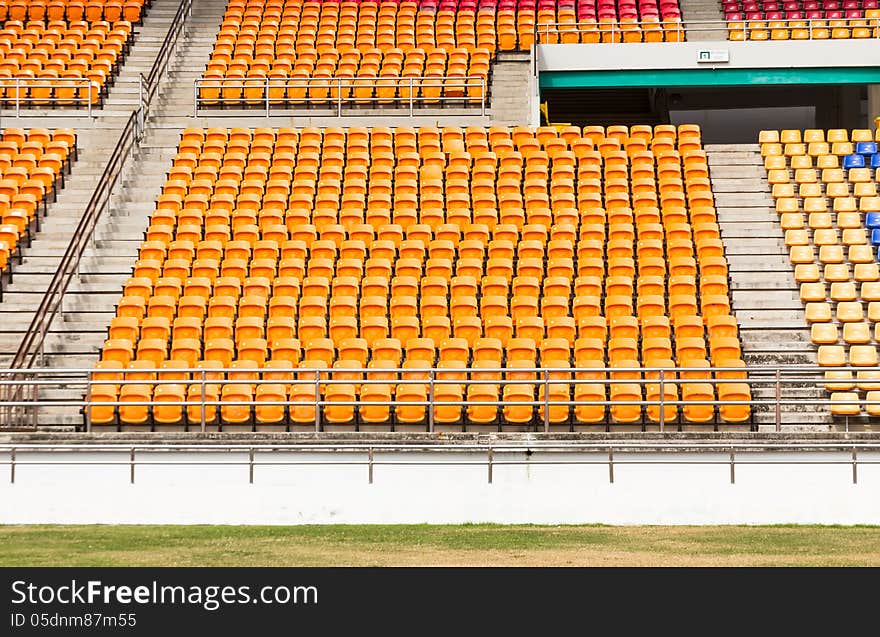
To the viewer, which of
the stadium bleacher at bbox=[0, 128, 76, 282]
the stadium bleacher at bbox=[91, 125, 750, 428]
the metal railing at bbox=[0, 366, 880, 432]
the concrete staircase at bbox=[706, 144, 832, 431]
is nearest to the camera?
the metal railing at bbox=[0, 366, 880, 432]

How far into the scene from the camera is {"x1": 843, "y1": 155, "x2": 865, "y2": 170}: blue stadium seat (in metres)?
21.4

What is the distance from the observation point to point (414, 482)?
13242 mm

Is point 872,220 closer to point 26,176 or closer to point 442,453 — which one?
point 442,453

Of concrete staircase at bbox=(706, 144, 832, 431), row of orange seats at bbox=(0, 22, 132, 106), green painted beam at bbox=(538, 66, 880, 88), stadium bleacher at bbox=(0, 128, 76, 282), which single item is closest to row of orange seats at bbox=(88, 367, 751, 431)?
concrete staircase at bbox=(706, 144, 832, 431)

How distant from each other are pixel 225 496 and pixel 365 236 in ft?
21.7

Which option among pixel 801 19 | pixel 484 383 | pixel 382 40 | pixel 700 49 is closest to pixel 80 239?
pixel 484 383

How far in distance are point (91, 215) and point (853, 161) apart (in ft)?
37.3

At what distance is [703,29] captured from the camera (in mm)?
26250

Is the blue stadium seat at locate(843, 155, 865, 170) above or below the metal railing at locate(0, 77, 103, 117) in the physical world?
below

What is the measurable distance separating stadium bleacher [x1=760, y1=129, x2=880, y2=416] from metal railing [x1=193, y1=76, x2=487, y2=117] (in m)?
Answer: 5.35

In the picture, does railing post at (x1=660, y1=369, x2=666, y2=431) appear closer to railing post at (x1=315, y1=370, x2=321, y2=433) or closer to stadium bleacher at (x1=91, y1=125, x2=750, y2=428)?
stadium bleacher at (x1=91, y1=125, x2=750, y2=428)

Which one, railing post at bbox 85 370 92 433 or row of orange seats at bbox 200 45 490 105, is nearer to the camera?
railing post at bbox 85 370 92 433
